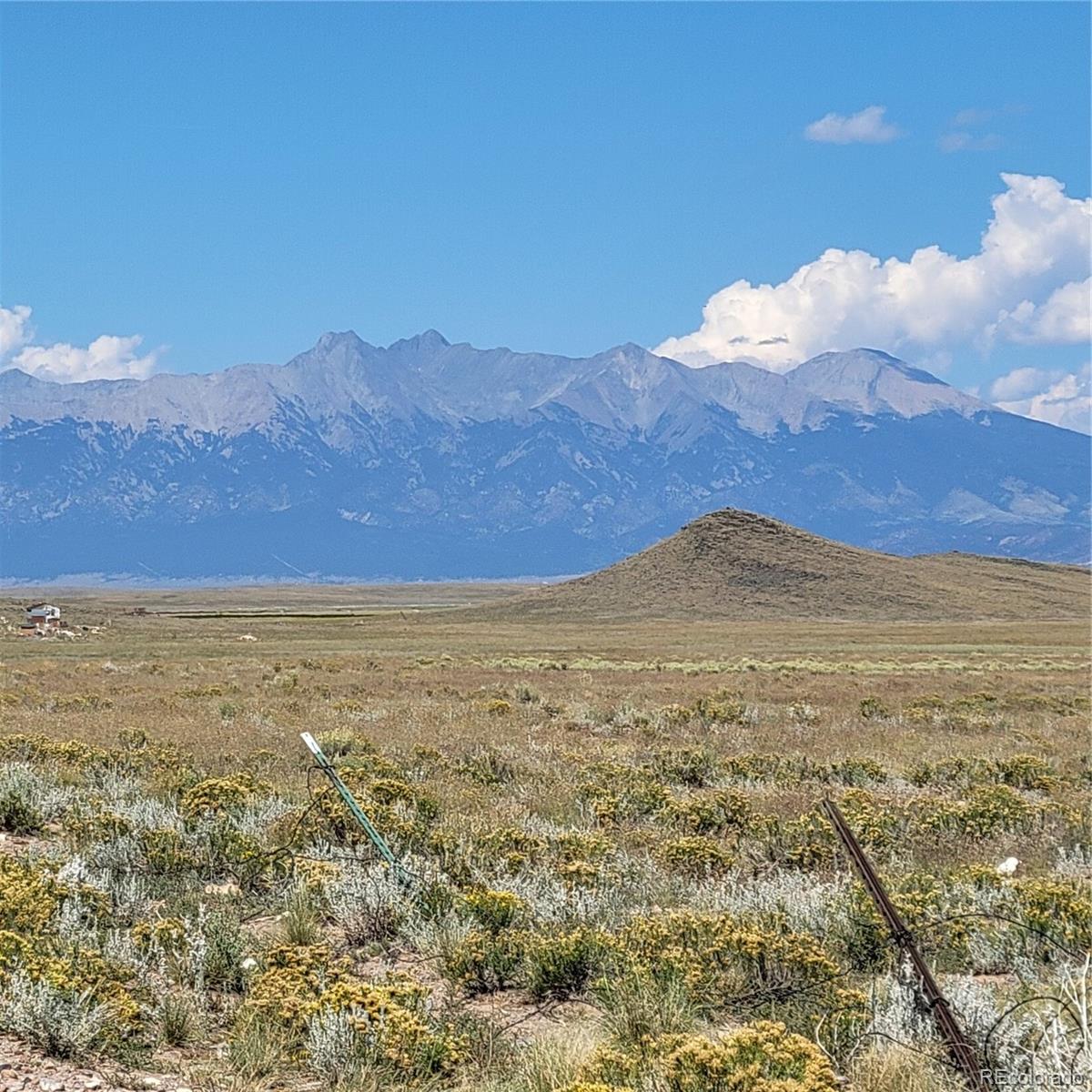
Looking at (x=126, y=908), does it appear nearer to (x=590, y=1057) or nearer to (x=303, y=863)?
(x=303, y=863)

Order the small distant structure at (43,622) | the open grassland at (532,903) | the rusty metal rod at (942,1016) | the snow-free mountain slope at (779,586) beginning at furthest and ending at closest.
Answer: the snow-free mountain slope at (779,586)
the small distant structure at (43,622)
the open grassland at (532,903)
the rusty metal rod at (942,1016)

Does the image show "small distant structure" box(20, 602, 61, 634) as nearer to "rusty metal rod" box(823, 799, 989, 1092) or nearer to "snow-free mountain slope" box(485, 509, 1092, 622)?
"snow-free mountain slope" box(485, 509, 1092, 622)

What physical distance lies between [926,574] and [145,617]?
91772 mm

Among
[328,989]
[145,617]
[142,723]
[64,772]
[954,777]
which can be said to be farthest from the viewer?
[145,617]

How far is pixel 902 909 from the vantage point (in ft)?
25.2

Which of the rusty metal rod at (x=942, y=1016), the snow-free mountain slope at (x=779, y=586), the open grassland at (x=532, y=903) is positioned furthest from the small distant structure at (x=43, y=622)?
the rusty metal rod at (x=942, y=1016)

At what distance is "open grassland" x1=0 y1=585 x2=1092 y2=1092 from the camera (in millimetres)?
5336

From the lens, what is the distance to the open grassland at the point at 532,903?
5.34 metres

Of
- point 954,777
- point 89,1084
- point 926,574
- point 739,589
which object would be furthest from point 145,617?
point 89,1084

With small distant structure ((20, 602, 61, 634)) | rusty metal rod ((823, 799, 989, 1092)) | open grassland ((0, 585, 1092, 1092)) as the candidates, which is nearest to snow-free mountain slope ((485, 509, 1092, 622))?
→ small distant structure ((20, 602, 61, 634))

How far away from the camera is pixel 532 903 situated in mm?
8016

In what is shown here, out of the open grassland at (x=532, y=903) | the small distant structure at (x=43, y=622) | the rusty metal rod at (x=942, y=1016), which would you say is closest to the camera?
the rusty metal rod at (x=942, y=1016)

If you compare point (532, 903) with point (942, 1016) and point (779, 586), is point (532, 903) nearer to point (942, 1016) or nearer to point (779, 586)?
point (942, 1016)

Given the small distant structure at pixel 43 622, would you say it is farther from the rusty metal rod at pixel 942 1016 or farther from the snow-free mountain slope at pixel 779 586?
the rusty metal rod at pixel 942 1016
